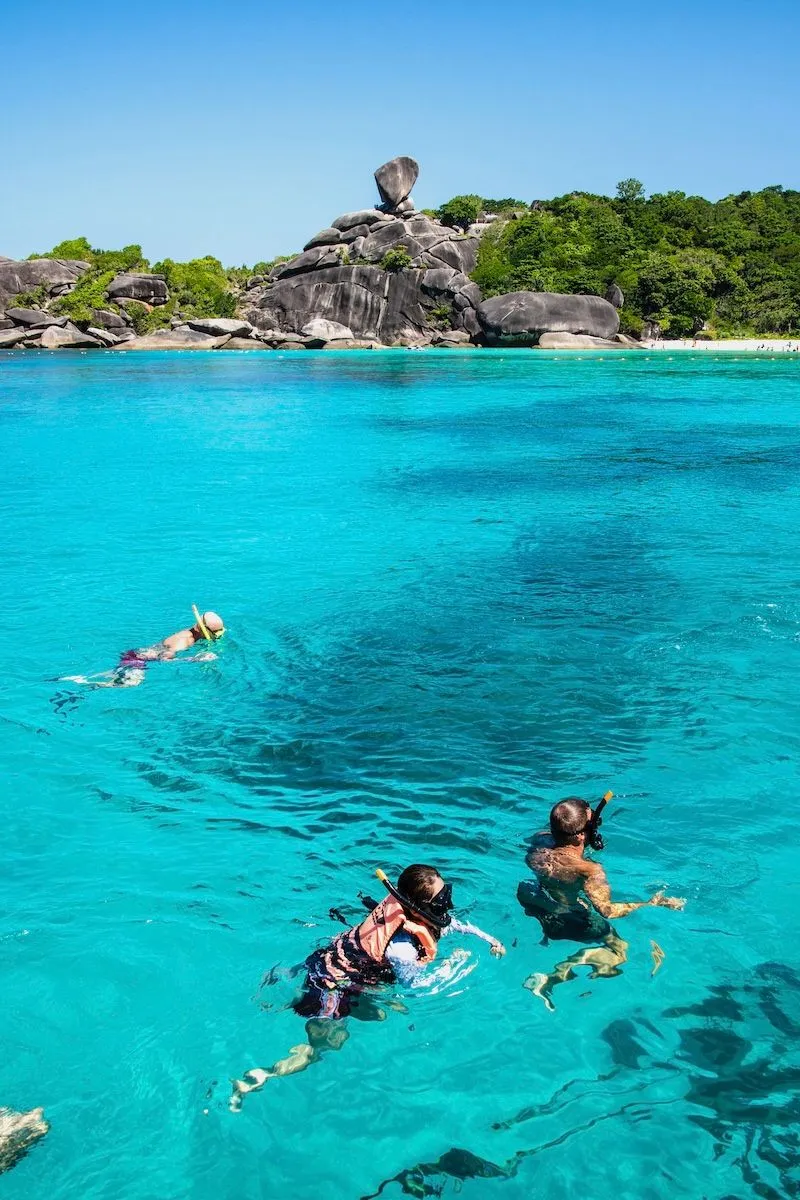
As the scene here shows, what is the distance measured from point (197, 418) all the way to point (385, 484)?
16968mm

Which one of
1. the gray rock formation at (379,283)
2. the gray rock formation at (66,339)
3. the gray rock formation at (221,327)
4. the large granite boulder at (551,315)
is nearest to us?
the large granite boulder at (551,315)

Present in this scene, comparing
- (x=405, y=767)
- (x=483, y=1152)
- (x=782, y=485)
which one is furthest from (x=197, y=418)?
(x=483, y=1152)

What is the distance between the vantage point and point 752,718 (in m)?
9.29

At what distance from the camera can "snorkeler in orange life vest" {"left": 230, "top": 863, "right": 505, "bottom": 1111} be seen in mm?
4992

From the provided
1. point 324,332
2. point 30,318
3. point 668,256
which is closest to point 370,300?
point 324,332

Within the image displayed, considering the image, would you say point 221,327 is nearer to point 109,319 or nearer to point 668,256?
point 109,319

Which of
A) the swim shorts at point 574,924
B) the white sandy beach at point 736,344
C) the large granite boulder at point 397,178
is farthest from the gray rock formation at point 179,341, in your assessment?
the swim shorts at point 574,924

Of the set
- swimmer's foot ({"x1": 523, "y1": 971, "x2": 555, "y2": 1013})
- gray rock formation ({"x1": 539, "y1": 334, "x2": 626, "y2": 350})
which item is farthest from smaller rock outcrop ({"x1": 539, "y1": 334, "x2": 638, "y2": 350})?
swimmer's foot ({"x1": 523, "y1": 971, "x2": 555, "y2": 1013})

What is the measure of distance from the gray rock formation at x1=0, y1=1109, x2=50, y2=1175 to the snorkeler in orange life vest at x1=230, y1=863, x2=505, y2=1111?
38.5 inches

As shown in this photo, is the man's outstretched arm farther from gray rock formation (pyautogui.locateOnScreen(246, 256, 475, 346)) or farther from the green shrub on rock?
the green shrub on rock

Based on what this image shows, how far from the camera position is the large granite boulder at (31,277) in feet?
340

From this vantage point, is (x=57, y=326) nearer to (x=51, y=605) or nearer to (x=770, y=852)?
(x=51, y=605)

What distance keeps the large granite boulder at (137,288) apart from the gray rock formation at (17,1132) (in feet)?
352

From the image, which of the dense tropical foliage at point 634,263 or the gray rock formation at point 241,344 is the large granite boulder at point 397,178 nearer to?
the dense tropical foliage at point 634,263
